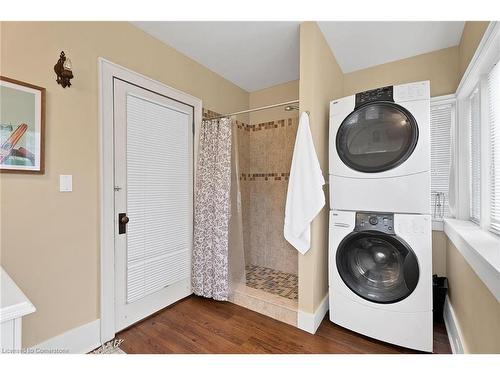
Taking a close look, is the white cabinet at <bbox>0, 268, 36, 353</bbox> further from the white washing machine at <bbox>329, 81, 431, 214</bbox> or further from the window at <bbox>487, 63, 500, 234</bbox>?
the window at <bbox>487, 63, 500, 234</bbox>

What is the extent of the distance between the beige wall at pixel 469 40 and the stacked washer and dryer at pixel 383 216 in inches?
14.7

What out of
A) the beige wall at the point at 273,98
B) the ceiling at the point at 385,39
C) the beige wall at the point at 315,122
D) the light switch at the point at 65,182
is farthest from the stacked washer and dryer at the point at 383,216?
the light switch at the point at 65,182

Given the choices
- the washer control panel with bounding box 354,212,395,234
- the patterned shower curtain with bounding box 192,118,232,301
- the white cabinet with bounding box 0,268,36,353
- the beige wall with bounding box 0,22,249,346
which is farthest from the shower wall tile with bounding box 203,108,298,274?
the white cabinet with bounding box 0,268,36,353

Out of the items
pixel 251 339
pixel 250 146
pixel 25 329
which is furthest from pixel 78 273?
pixel 250 146

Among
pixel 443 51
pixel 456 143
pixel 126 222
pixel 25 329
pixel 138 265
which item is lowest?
pixel 25 329

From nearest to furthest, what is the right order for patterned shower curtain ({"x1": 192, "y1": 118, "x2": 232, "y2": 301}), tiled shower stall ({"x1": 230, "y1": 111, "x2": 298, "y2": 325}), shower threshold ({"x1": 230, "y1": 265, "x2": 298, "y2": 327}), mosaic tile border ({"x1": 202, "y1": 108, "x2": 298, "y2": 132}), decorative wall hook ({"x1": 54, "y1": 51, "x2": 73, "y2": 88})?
decorative wall hook ({"x1": 54, "y1": 51, "x2": 73, "y2": 88}) → shower threshold ({"x1": 230, "y1": 265, "x2": 298, "y2": 327}) → patterned shower curtain ({"x1": 192, "y1": 118, "x2": 232, "y2": 301}) → mosaic tile border ({"x1": 202, "y1": 108, "x2": 298, "y2": 132}) → tiled shower stall ({"x1": 230, "y1": 111, "x2": 298, "y2": 325})

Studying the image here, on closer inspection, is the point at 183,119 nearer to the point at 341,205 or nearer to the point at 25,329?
the point at 341,205

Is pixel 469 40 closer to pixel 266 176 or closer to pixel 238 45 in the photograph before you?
pixel 238 45

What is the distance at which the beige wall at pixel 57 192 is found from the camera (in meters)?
1.29

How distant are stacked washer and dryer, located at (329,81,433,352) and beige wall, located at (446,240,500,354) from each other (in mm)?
188

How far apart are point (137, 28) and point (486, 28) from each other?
2327mm

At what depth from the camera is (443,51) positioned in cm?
208

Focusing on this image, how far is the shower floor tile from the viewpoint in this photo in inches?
87.5

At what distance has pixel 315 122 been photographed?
5.94 ft
